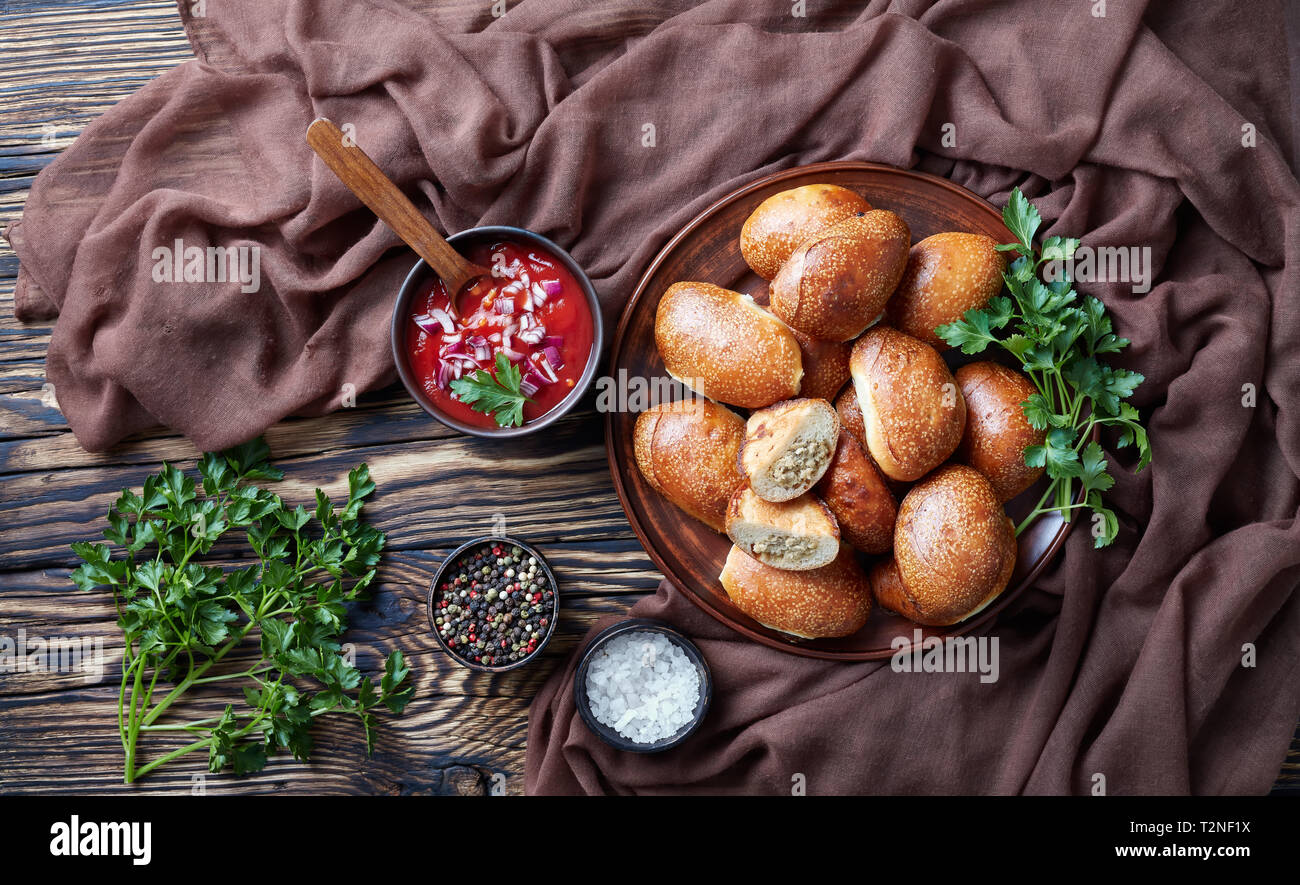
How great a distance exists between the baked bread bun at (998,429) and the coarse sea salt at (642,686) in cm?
93

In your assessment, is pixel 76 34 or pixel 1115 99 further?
pixel 76 34

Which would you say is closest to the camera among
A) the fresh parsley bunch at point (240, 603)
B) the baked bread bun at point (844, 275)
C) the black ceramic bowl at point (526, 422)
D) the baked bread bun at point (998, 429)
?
the baked bread bun at point (844, 275)

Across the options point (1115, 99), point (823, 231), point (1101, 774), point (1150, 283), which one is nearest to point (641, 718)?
point (1101, 774)

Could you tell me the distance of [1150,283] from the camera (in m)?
2.38

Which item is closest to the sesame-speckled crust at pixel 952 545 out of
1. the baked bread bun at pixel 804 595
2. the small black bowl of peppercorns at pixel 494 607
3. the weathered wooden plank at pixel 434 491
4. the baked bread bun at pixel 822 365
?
the baked bread bun at pixel 804 595

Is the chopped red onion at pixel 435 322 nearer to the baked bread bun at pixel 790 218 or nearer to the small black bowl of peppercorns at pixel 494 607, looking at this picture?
the small black bowl of peppercorns at pixel 494 607

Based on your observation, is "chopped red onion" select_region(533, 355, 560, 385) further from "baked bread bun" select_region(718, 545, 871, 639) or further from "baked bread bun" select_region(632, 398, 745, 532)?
"baked bread bun" select_region(718, 545, 871, 639)

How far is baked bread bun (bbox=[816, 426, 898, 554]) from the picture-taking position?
7.09ft

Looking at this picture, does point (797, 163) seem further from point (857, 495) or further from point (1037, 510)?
point (1037, 510)

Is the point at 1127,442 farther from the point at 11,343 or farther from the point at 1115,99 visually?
the point at 11,343

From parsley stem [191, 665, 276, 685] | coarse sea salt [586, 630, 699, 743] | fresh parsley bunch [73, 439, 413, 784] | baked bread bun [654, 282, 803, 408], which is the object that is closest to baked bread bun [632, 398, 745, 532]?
baked bread bun [654, 282, 803, 408]

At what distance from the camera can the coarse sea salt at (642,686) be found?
2.34 m

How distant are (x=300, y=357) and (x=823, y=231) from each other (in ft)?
4.99

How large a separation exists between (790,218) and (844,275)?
0.26 m
